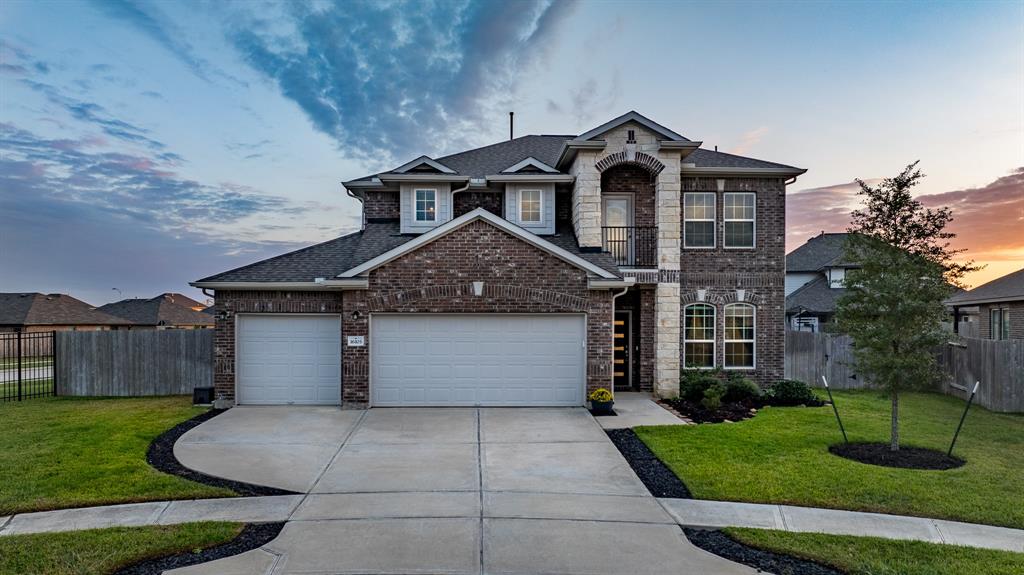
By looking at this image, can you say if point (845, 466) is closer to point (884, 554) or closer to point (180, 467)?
point (884, 554)

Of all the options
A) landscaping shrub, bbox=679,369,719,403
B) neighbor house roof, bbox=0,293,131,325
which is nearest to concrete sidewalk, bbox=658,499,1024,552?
landscaping shrub, bbox=679,369,719,403

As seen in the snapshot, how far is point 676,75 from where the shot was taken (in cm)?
1463

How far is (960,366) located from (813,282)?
15851 millimetres

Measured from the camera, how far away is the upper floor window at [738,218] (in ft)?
50.6

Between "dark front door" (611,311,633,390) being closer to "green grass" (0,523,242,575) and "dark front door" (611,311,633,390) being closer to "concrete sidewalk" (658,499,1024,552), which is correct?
"concrete sidewalk" (658,499,1024,552)

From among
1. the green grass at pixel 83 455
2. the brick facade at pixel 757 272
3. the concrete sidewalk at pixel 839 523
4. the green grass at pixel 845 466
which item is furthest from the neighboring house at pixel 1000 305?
the green grass at pixel 83 455

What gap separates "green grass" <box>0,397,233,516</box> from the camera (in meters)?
6.62

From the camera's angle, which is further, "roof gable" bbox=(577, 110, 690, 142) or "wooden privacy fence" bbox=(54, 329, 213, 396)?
"wooden privacy fence" bbox=(54, 329, 213, 396)

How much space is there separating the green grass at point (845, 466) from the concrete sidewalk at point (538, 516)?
1.03ft

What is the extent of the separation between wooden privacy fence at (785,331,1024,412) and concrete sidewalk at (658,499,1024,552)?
4168 mm

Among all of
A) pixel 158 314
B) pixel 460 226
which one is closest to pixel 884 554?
pixel 460 226

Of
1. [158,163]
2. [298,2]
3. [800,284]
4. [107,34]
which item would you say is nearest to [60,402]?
[158,163]

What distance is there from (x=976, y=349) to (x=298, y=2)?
19.4 meters

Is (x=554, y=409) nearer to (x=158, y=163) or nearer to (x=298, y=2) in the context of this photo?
(x=298, y=2)
